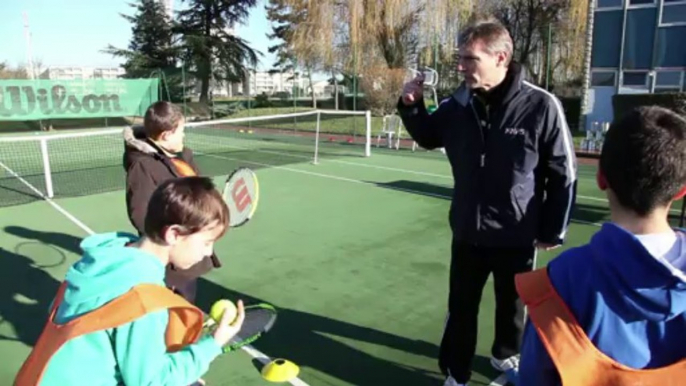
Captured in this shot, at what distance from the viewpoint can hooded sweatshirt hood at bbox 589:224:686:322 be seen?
1267mm

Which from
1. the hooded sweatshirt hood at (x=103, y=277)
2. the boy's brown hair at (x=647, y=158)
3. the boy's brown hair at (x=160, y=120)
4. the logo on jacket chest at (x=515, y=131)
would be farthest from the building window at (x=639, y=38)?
the hooded sweatshirt hood at (x=103, y=277)

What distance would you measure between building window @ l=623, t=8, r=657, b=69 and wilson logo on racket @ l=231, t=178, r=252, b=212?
17.9 m

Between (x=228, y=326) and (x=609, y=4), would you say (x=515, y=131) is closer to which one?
(x=228, y=326)

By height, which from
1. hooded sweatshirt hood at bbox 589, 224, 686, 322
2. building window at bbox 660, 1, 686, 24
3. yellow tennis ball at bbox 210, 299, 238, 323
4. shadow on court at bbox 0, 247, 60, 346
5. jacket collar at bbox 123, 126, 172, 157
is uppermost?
building window at bbox 660, 1, 686, 24

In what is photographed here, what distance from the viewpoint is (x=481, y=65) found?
8.77 ft

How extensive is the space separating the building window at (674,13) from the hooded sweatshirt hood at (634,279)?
63.9 feet

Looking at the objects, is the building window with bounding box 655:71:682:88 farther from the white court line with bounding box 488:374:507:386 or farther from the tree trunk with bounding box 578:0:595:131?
the white court line with bounding box 488:374:507:386

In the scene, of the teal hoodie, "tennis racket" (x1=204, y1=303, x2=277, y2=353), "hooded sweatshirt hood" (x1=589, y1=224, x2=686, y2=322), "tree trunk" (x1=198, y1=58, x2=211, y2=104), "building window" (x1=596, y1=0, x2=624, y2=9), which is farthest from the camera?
"tree trunk" (x1=198, y1=58, x2=211, y2=104)

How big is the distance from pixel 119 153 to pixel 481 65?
50.8 feet

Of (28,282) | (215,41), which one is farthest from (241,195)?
(215,41)

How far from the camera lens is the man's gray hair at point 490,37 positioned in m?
2.65

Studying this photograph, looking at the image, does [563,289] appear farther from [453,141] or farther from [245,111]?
[245,111]

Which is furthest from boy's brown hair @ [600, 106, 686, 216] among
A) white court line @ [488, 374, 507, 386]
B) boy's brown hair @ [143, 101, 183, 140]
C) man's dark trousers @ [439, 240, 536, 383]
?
boy's brown hair @ [143, 101, 183, 140]

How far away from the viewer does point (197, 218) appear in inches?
70.1
